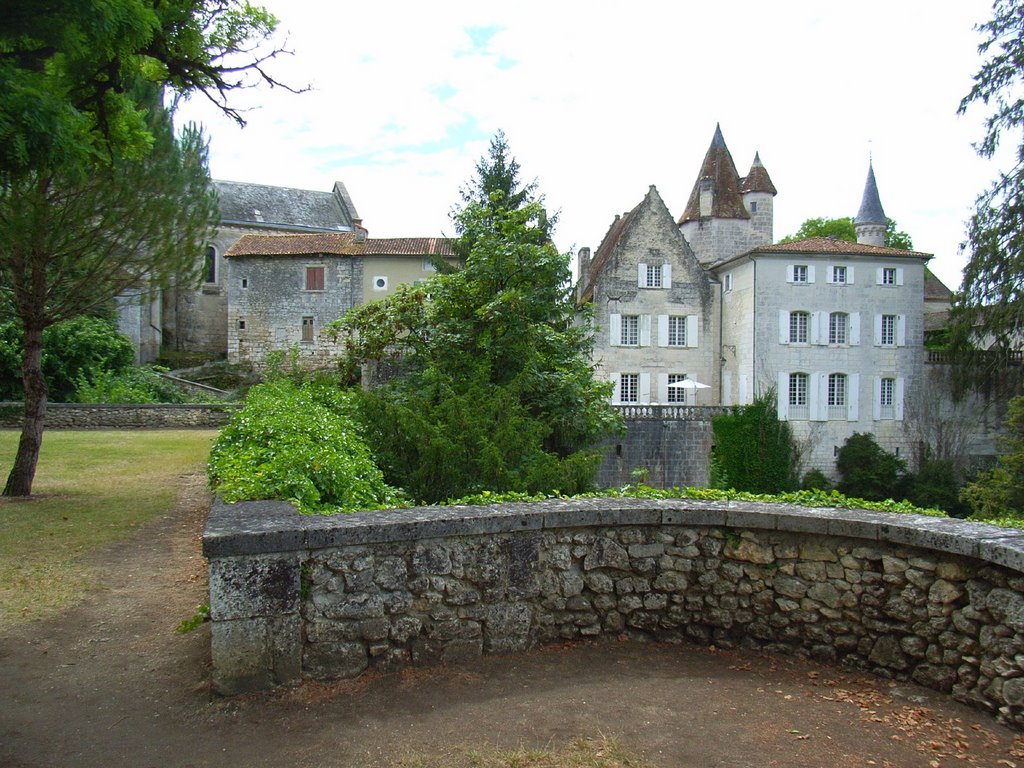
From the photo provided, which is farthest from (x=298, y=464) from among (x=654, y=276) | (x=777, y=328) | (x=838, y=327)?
(x=838, y=327)

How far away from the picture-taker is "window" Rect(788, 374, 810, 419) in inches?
1324

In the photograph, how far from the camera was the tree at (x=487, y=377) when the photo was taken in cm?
947

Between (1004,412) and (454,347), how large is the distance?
30.9 metres

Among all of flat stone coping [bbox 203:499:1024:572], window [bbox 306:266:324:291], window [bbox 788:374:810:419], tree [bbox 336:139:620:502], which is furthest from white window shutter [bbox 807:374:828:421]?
flat stone coping [bbox 203:499:1024:572]

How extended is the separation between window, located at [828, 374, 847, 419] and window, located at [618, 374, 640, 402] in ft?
26.5

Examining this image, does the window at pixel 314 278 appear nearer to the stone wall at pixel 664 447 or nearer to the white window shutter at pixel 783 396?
the stone wall at pixel 664 447

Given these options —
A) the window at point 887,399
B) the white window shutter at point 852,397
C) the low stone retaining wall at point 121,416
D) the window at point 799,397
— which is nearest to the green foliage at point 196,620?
the low stone retaining wall at point 121,416

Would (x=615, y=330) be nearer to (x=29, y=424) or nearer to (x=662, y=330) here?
(x=662, y=330)

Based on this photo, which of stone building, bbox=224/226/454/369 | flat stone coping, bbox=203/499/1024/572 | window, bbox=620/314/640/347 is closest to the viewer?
flat stone coping, bbox=203/499/1024/572

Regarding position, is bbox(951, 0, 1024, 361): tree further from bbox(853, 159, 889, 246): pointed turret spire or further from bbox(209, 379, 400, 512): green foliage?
bbox(209, 379, 400, 512): green foliage

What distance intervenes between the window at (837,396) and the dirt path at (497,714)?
31.7m

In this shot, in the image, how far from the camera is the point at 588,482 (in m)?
11.1

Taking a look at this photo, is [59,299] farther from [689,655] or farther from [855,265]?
[855,265]

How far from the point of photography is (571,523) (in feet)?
15.8
